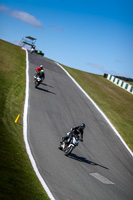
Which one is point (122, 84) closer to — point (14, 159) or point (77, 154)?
point (77, 154)

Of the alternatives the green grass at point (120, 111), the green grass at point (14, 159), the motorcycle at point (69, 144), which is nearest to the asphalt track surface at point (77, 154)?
the motorcycle at point (69, 144)

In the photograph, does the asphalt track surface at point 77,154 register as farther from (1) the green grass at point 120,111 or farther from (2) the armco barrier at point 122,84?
(2) the armco barrier at point 122,84

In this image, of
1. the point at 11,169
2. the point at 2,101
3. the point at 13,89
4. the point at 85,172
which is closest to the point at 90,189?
the point at 85,172

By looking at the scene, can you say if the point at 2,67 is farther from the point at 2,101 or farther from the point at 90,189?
the point at 90,189

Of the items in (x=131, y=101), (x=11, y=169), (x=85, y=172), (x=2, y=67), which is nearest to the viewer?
(x=11, y=169)

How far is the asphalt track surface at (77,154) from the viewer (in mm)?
10427

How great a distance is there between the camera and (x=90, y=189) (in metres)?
10.5

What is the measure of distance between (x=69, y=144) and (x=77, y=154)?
1066 mm

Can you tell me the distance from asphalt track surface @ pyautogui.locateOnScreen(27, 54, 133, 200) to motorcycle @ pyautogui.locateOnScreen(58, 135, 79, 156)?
26 centimetres

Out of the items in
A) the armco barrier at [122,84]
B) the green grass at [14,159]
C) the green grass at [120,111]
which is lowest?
the green grass at [14,159]

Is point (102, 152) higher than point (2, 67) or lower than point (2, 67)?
lower

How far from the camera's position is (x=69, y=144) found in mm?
13445

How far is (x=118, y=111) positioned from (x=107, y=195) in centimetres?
1920

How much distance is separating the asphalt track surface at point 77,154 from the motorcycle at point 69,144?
10.1 inches
